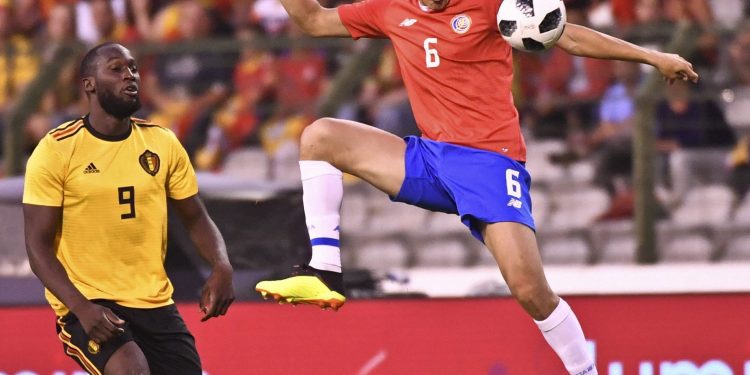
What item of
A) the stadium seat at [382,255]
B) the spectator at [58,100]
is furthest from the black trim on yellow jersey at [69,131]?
the spectator at [58,100]

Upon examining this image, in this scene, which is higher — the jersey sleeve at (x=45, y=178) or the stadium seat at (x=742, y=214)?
the jersey sleeve at (x=45, y=178)

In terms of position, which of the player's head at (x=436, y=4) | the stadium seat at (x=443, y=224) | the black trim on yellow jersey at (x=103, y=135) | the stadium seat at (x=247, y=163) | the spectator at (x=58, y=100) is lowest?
the stadium seat at (x=443, y=224)

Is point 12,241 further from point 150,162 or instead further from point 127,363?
point 127,363

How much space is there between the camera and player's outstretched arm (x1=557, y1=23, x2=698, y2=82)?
5.95m

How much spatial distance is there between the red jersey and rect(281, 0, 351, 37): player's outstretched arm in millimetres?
341

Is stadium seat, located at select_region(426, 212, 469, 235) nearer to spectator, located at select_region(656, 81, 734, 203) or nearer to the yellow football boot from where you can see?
spectator, located at select_region(656, 81, 734, 203)

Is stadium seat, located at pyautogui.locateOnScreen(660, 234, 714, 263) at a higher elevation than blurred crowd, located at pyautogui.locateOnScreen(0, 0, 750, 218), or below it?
below

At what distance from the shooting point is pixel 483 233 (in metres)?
6.08

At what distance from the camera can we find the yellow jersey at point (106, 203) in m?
5.82

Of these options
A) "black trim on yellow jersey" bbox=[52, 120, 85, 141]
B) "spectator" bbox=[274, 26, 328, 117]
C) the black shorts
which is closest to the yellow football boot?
the black shorts

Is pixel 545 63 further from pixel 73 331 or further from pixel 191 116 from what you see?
pixel 73 331

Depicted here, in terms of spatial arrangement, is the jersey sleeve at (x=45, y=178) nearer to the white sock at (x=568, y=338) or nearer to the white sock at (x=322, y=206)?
the white sock at (x=322, y=206)

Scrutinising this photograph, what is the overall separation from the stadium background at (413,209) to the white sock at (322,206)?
1186 millimetres

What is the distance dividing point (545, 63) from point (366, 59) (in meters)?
1.27
